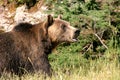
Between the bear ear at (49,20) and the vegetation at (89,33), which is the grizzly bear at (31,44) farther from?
the vegetation at (89,33)

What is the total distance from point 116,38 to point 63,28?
1.96 m

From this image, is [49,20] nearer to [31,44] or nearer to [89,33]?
[31,44]

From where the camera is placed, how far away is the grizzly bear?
8.44 meters

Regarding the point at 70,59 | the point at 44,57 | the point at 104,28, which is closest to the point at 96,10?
the point at 104,28

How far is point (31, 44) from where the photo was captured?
8.73m

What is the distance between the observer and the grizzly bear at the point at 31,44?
27.7 ft

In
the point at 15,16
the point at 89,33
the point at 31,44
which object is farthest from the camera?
the point at 15,16

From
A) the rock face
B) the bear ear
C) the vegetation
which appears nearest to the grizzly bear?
the bear ear

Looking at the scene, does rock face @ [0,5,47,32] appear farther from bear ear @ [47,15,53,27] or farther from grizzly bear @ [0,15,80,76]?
bear ear @ [47,15,53,27]

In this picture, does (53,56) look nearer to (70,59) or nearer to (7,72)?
(70,59)

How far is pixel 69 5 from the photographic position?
1077 cm

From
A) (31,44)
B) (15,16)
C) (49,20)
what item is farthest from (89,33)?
(15,16)

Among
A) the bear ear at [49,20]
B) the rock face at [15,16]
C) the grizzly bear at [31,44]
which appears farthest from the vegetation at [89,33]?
the rock face at [15,16]

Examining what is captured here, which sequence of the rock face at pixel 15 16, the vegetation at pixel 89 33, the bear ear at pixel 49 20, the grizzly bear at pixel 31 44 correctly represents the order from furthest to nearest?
1. the rock face at pixel 15 16
2. the vegetation at pixel 89 33
3. the bear ear at pixel 49 20
4. the grizzly bear at pixel 31 44
